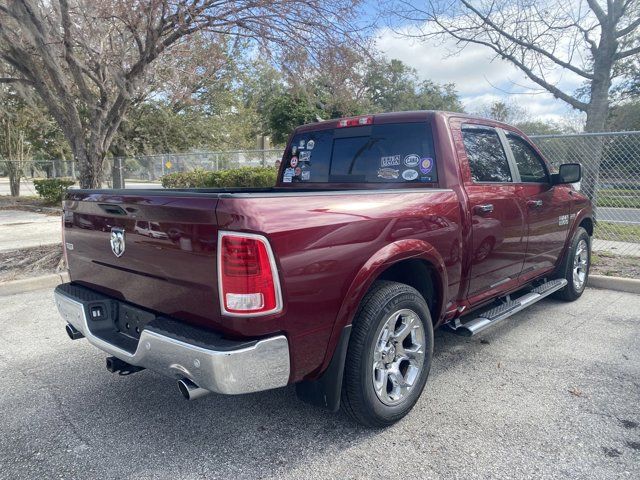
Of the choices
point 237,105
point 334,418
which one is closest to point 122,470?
point 334,418

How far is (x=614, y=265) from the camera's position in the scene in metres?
6.93

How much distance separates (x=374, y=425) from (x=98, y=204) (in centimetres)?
215

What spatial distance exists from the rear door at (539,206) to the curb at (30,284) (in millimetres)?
5752

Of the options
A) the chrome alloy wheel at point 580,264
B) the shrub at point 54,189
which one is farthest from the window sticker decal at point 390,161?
the shrub at point 54,189

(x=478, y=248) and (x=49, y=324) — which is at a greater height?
(x=478, y=248)

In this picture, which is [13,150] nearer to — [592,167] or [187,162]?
[187,162]

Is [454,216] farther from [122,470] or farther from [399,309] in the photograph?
[122,470]

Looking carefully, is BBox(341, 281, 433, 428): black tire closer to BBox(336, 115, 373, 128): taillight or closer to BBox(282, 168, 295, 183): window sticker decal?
BBox(336, 115, 373, 128): taillight

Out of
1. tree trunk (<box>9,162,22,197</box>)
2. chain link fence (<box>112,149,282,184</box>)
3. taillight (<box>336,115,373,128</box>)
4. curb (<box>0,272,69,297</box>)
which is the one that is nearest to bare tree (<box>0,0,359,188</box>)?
curb (<box>0,272,69,297</box>)

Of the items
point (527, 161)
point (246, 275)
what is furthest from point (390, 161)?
point (246, 275)

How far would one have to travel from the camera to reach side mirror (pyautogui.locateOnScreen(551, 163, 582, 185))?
4.61 metres

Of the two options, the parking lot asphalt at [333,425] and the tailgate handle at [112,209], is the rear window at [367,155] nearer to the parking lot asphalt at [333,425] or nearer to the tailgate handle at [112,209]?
the parking lot asphalt at [333,425]

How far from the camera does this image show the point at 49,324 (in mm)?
4820

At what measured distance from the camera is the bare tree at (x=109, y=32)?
21.7ft
